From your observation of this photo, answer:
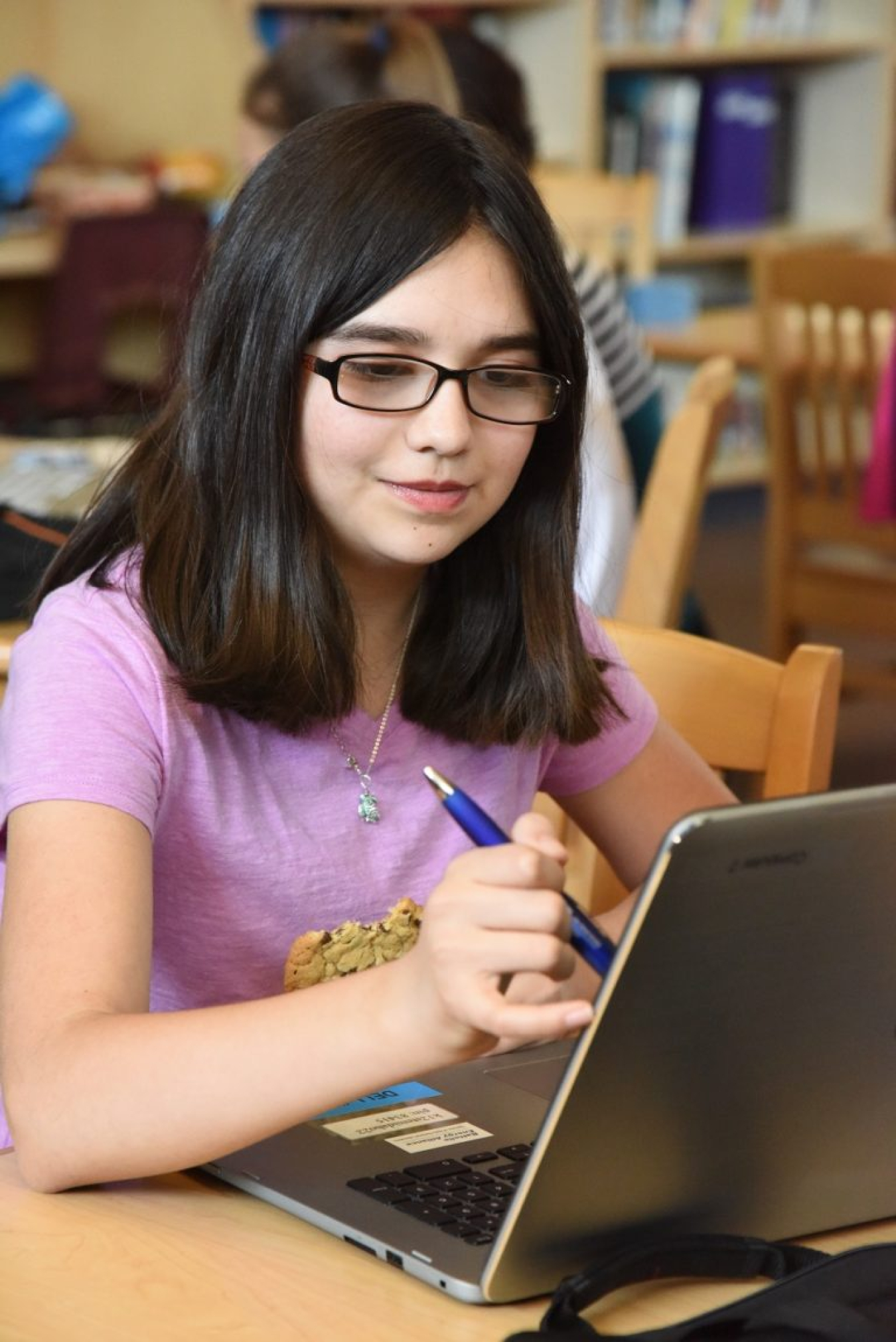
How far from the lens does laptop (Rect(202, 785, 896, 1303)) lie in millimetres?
670

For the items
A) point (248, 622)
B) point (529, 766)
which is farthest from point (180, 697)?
point (529, 766)

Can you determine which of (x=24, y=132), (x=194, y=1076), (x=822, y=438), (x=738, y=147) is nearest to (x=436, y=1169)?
(x=194, y=1076)

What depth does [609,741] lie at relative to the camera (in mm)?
1248

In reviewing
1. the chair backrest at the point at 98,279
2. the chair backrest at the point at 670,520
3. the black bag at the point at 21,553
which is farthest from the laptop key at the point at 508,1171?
the chair backrest at the point at 98,279

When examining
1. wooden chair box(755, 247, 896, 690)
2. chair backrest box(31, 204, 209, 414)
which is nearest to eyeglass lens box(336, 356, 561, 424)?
wooden chair box(755, 247, 896, 690)

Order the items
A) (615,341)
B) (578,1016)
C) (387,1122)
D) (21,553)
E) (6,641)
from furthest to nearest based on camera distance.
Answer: (615,341)
(21,553)
(6,641)
(387,1122)
(578,1016)

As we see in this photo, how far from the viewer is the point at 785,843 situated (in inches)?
26.5

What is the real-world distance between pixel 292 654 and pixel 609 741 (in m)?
0.29

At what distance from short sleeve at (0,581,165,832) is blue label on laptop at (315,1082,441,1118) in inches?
6.5

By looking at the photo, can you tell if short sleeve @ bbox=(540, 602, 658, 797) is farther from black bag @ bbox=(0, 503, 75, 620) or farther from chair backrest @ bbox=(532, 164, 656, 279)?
chair backrest @ bbox=(532, 164, 656, 279)

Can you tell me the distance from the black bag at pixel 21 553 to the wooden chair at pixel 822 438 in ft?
6.38

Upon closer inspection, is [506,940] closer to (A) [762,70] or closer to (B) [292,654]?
(B) [292,654]

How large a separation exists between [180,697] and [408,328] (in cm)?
22

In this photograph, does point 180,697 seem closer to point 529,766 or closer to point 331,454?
point 331,454
